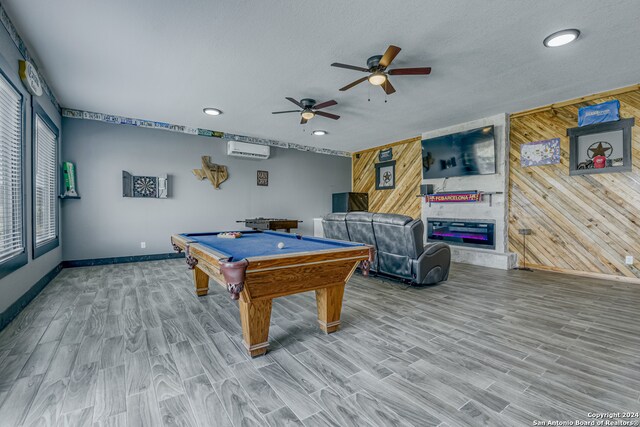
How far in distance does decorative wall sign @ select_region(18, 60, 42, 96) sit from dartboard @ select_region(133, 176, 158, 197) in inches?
87.8

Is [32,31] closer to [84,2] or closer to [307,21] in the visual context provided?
[84,2]

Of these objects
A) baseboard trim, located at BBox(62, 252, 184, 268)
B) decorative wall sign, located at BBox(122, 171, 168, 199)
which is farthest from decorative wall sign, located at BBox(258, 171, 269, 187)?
baseboard trim, located at BBox(62, 252, 184, 268)

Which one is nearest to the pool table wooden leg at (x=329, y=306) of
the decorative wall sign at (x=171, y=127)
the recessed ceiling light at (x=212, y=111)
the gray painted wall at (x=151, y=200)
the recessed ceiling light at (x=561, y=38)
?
the recessed ceiling light at (x=561, y=38)

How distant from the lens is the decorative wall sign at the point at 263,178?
22.7 feet

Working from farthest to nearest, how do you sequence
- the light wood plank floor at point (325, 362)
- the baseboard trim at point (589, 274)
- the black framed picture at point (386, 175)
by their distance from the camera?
the black framed picture at point (386, 175) → the baseboard trim at point (589, 274) → the light wood plank floor at point (325, 362)

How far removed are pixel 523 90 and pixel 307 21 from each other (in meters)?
3.45

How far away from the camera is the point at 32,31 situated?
8.96 ft

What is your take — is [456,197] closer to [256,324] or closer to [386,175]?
[386,175]

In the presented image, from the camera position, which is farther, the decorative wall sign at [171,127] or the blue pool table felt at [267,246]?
the decorative wall sign at [171,127]

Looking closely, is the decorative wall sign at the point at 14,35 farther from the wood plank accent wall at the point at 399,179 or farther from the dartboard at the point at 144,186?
the wood plank accent wall at the point at 399,179

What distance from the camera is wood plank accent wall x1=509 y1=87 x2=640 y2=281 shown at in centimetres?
408

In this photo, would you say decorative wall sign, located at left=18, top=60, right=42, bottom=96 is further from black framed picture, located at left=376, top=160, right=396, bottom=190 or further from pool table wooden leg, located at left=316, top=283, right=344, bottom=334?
black framed picture, located at left=376, top=160, right=396, bottom=190

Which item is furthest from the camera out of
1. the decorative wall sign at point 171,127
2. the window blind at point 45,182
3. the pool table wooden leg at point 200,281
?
the decorative wall sign at point 171,127

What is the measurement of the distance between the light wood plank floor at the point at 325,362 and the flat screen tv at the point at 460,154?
284 cm
